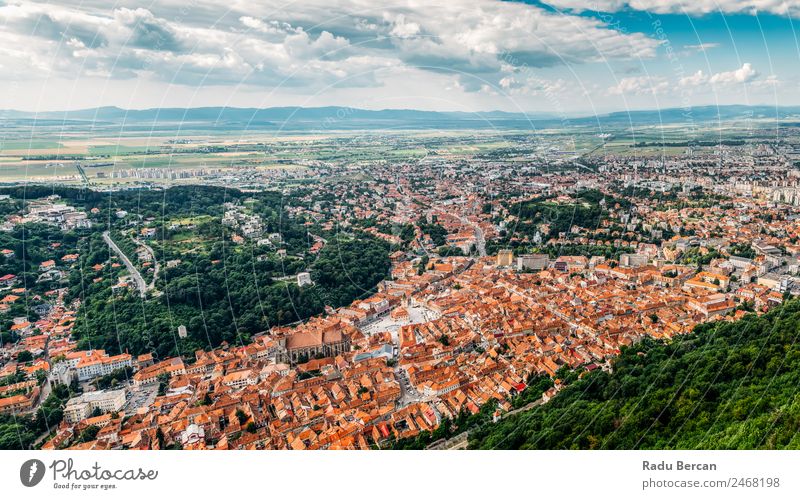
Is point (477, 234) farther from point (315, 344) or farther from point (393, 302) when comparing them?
point (315, 344)

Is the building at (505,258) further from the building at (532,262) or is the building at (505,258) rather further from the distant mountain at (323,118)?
the distant mountain at (323,118)

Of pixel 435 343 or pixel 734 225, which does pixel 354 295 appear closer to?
pixel 435 343

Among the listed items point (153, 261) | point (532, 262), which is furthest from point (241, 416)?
point (532, 262)

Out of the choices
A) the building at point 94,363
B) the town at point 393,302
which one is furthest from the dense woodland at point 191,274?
the building at point 94,363

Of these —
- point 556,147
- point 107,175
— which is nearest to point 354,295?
→ point 107,175

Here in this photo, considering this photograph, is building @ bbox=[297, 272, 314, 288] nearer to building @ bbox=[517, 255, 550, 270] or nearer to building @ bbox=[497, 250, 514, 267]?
building @ bbox=[497, 250, 514, 267]

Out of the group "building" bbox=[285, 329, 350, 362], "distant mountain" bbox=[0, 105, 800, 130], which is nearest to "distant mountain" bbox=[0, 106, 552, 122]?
"distant mountain" bbox=[0, 105, 800, 130]
